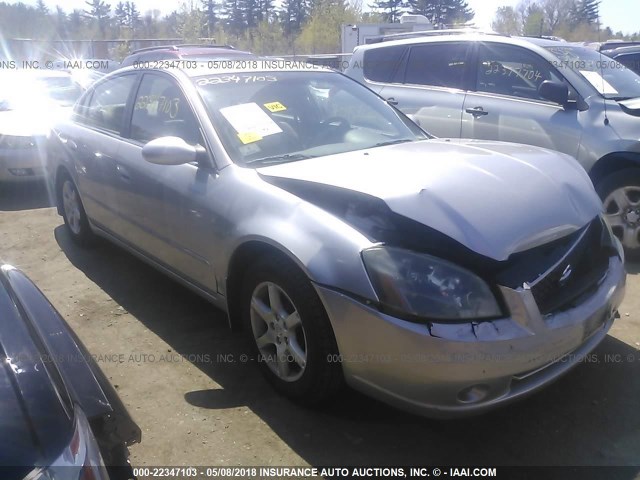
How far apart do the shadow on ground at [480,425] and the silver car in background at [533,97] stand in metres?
2.01

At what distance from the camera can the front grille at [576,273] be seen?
2432 millimetres

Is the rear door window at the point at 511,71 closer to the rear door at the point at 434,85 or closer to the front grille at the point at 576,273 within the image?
the rear door at the point at 434,85

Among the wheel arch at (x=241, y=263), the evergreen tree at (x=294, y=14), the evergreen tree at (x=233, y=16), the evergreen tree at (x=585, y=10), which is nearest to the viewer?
the wheel arch at (x=241, y=263)

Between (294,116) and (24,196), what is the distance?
557cm

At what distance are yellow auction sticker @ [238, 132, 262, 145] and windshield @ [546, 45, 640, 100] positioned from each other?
11.1ft

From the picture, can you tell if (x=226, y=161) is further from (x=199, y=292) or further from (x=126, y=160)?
(x=126, y=160)

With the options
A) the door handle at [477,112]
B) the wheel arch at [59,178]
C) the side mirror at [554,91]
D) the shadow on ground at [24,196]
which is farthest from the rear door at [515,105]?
the shadow on ground at [24,196]

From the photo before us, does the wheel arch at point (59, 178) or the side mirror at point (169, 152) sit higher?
the side mirror at point (169, 152)

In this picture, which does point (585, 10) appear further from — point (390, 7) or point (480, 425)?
point (480, 425)

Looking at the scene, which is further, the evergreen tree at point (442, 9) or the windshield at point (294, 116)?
the evergreen tree at point (442, 9)

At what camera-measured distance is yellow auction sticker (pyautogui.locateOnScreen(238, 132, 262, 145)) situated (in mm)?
3246

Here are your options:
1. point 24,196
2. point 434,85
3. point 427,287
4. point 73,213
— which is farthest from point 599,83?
point 24,196

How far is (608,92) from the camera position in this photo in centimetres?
514

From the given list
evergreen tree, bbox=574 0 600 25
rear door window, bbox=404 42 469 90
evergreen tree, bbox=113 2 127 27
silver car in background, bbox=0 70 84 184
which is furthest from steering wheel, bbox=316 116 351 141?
evergreen tree, bbox=113 2 127 27
